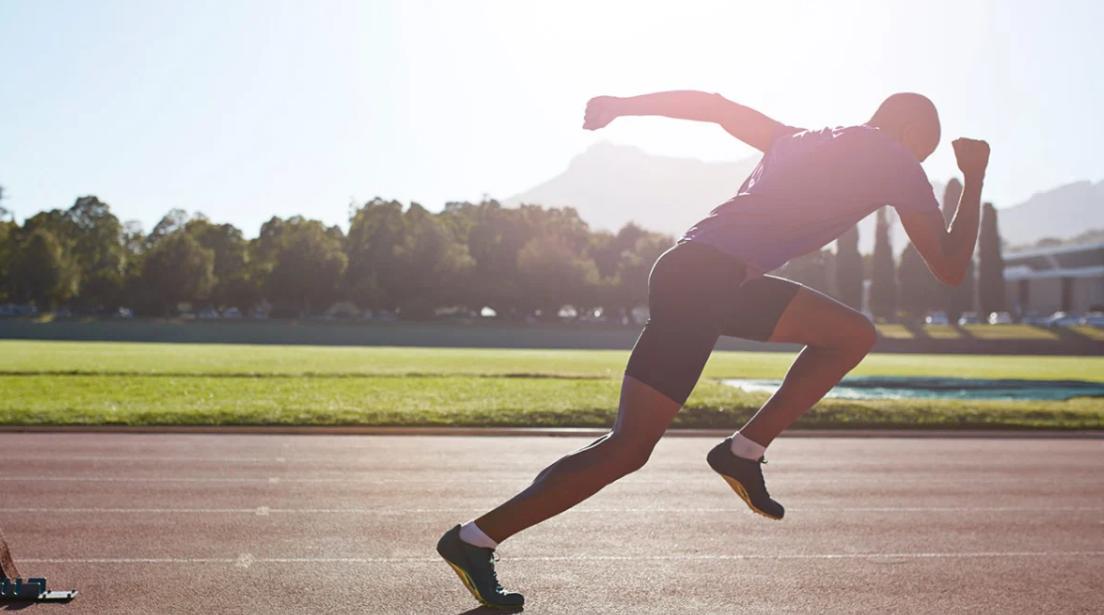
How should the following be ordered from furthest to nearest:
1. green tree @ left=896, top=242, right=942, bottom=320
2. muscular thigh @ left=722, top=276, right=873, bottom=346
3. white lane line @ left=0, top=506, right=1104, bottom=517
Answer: green tree @ left=896, top=242, right=942, bottom=320 → white lane line @ left=0, top=506, right=1104, bottom=517 → muscular thigh @ left=722, top=276, right=873, bottom=346

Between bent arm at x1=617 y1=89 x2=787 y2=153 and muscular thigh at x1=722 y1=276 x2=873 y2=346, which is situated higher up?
bent arm at x1=617 y1=89 x2=787 y2=153

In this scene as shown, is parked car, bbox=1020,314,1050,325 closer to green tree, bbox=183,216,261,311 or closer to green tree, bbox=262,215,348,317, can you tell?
green tree, bbox=262,215,348,317

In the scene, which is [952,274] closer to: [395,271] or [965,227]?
[965,227]

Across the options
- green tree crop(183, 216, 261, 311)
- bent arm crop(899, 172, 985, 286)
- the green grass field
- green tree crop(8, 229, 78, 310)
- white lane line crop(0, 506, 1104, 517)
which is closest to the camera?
bent arm crop(899, 172, 985, 286)

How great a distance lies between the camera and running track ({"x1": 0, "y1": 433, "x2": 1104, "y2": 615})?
16.0 ft

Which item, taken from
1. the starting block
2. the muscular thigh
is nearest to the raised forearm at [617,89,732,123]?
the muscular thigh

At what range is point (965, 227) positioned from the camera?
11.2 feet

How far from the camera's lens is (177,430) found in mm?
12758

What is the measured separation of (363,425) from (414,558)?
27.0 ft

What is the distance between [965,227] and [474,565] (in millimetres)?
2147

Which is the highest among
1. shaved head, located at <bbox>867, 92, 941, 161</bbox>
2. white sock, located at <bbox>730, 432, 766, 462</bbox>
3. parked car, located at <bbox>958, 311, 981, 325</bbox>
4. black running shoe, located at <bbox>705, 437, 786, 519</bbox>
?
shaved head, located at <bbox>867, 92, 941, 161</bbox>

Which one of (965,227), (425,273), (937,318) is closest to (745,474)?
(965,227)

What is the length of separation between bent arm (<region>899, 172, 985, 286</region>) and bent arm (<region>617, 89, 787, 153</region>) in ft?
2.13

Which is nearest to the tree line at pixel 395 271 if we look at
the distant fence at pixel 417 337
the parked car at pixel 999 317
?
the parked car at pixel 999 317
